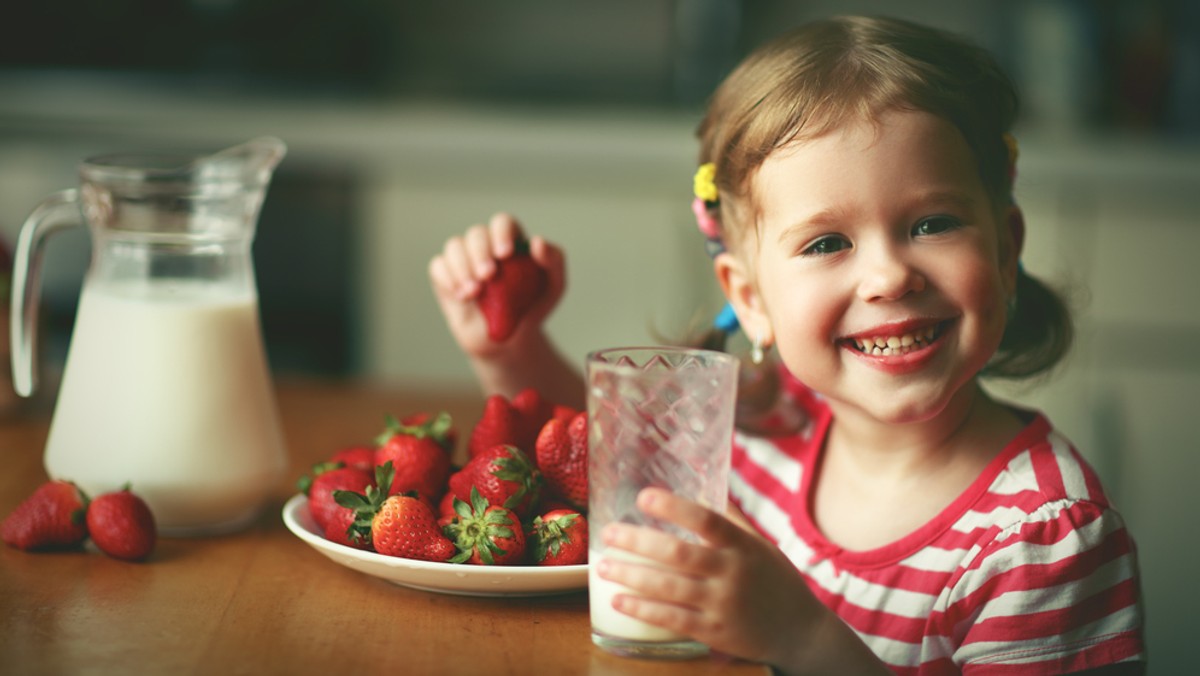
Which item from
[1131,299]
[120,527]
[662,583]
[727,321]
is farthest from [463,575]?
[1131,299]

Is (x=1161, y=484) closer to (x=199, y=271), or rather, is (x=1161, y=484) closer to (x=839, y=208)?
(x=839, y=208)

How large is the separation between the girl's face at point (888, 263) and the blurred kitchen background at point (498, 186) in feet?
5.65

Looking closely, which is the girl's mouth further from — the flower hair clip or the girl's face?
the flower hair clip

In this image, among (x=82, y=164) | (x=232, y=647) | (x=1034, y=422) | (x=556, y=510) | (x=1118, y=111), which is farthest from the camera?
(x=1118, y=111)

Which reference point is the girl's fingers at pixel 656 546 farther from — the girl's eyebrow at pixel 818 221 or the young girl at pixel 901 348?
the girl's eyebrow at pixel 818 221

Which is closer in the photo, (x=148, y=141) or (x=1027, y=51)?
(x=148, y=141)

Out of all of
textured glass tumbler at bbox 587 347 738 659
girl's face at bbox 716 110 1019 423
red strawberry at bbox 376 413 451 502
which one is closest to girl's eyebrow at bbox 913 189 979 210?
girl's face at bbox 716 110 1019 423

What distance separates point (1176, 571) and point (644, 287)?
1257 millimetres

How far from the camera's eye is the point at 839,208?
992 millimetres

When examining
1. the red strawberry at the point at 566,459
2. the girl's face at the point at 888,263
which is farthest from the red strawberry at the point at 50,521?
the girl's face at the point at 888,263

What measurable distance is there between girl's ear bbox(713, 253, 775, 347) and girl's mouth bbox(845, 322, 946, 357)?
149 millimetres

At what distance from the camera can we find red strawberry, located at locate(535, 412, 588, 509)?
88 centimetres

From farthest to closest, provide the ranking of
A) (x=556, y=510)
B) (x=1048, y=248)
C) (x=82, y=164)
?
1. (x=1048, y=248)
2. (x=82, y=164)
3. (x=556, y=510)

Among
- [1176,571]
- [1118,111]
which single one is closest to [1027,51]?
[1118,111]
